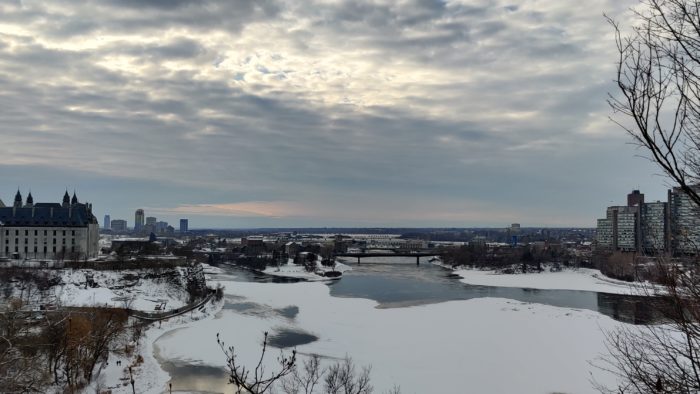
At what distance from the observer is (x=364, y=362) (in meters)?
18.6

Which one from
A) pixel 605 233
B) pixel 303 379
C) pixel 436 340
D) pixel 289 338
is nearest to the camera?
pixel 303 379

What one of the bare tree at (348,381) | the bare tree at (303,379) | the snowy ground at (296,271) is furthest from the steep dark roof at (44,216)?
the bare tree at (348,381)

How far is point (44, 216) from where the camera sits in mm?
47219

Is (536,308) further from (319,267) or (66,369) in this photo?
(319,267)

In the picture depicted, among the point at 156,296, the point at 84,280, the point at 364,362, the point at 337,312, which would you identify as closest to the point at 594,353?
the point at 364,362

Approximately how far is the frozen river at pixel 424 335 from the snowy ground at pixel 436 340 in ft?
0.14

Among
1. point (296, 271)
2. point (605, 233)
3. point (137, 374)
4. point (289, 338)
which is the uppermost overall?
point (605, 233)

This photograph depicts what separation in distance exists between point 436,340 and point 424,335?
106cm

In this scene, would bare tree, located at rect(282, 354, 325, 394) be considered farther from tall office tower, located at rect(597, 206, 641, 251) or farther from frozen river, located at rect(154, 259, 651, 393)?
tall office tower, located at rect(597, 206, 641, 251)

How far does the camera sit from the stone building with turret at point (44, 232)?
4581cm

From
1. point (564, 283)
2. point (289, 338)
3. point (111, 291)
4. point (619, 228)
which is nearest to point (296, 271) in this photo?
point (111, 291)

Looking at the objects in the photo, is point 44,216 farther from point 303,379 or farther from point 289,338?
point 303,379

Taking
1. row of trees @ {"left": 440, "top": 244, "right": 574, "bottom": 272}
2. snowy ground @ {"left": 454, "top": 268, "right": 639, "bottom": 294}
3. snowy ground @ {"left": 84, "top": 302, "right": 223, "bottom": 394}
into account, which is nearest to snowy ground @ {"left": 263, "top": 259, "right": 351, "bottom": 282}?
snowy ground @ {"left": 454, "top": 268, "right": 639, "bottom": 294}

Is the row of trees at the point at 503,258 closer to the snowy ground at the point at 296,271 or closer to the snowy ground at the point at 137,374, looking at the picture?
the snowy ground at the point at 296,271
